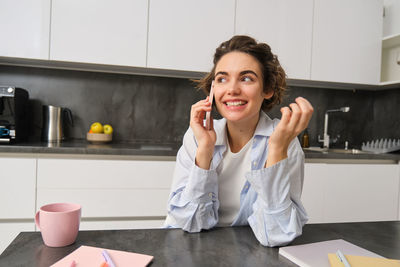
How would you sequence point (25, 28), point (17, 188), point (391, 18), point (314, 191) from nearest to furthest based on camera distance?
point (17, 188) < point (25, 28) < point (314, 191) < point (391, 18)

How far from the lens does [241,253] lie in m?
0.66

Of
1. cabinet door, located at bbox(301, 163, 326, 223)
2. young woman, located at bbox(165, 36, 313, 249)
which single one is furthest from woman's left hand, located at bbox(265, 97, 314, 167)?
cabinet door, located at bbox(301, 163, 326, 223)

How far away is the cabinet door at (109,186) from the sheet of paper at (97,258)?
1324 millimetres

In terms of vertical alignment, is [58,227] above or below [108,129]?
below

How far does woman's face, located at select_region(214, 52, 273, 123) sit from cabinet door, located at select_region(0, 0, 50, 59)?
155cm

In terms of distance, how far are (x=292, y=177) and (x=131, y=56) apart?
1670mm

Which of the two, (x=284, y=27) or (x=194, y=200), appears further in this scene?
(x=284, y=27)

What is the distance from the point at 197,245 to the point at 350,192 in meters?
1.99

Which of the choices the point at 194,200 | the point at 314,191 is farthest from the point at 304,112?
the point at 314,191

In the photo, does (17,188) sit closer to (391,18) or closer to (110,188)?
(110,188)

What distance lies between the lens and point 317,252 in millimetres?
678

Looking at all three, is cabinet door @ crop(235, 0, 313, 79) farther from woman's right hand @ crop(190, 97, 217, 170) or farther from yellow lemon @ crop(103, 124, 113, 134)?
woman's right hand @ crop(190, 97, 217, 170)

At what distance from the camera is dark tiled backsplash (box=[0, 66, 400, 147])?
2443 mm

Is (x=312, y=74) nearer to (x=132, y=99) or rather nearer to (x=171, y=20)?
(x=171, y=20)
